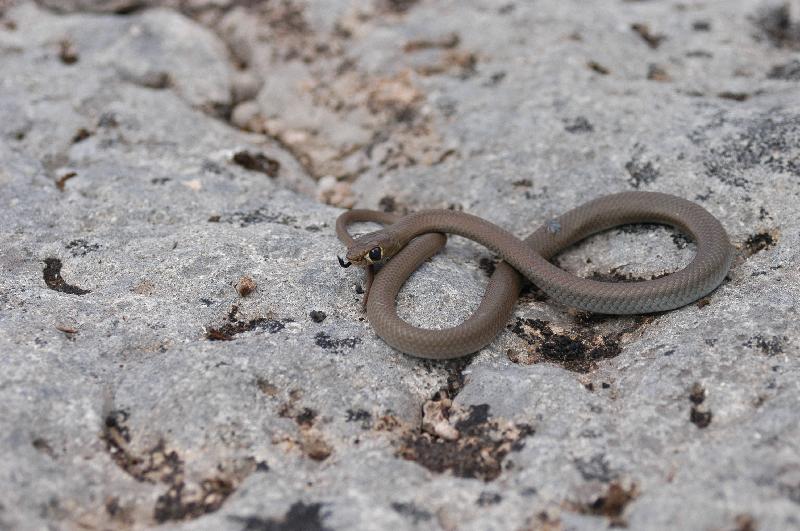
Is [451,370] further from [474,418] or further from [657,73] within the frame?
[657,73]

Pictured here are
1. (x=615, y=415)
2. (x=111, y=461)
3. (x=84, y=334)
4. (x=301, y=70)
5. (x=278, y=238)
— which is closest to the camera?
(x=111, y=461)

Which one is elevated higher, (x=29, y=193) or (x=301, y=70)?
(x=301, y=70)

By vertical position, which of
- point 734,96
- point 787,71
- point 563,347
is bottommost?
point 563,347

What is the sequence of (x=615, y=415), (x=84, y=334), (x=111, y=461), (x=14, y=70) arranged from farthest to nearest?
(x=14, y=70), (x=84, y=334), (x=615, y=415), (x=111, y=461)

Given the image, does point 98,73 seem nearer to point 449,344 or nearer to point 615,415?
point 449,344

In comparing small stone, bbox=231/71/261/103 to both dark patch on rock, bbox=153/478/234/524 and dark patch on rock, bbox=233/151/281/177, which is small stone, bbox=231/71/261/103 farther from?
dark patch on rock, bbox=153/478/234/524

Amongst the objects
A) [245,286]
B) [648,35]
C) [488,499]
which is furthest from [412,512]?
[648,35]

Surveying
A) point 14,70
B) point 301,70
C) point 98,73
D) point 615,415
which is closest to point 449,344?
point 615,415

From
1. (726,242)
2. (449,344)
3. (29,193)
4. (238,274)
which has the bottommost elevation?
(29,193)
